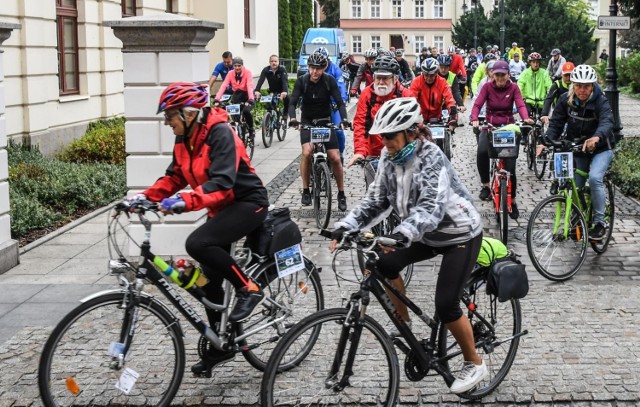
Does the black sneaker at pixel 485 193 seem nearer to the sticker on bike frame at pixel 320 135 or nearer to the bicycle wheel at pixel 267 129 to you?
the sticker on bike frame at pixel 320 135

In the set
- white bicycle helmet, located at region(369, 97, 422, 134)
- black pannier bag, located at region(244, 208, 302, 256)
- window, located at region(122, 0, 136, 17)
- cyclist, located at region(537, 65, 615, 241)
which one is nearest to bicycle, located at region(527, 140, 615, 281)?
cyclist, located at region(537, 65, 615, 241)

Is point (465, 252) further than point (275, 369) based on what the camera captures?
Yes

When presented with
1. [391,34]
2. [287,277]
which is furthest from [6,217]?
[391,34]

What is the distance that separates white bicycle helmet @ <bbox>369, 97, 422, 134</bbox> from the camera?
506cm

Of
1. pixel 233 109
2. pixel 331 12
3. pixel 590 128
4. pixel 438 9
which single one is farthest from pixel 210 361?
pixel 331 12

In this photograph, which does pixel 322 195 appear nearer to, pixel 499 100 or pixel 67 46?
pixel 499 100

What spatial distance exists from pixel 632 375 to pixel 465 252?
5.15ft

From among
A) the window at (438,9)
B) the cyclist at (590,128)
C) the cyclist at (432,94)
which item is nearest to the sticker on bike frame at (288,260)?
the cyclist at (590,128)

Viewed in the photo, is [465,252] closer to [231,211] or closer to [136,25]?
[231,211]

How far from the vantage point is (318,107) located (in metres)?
11.8

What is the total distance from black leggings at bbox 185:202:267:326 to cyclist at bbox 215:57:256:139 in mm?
12318

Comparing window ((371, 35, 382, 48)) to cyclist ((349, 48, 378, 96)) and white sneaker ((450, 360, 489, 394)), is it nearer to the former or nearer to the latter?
cyclist ((349, 48, 378, 96))

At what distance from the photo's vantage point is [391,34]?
95688 millimetres

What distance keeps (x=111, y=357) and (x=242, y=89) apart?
525 inches
